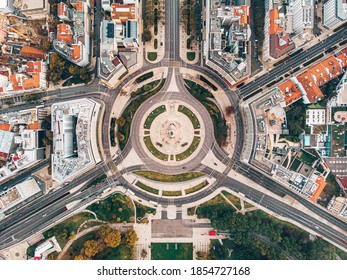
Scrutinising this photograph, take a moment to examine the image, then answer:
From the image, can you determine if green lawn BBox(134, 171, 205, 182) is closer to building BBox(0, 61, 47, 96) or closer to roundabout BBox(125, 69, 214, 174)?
roundabout BBox(125, 69, 214, 174)

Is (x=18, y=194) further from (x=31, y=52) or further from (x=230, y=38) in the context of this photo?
(x=230, y=38)

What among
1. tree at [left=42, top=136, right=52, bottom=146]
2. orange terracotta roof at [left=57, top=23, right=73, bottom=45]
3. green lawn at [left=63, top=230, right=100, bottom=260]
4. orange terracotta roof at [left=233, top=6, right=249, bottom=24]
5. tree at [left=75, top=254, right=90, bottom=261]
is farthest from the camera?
green lawn at [left=63, top=230, right=100, bottom=260]

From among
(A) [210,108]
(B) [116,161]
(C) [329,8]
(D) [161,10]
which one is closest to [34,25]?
(D) [161,10]

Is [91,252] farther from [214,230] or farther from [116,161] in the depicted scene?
[214,230]

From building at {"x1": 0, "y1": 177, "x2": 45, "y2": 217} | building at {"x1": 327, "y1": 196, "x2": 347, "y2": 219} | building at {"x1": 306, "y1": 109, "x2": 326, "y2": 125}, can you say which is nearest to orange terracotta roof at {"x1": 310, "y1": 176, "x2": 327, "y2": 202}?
building at {"x1": 327, "y1": 196, "x2": 347, "y2": 219}

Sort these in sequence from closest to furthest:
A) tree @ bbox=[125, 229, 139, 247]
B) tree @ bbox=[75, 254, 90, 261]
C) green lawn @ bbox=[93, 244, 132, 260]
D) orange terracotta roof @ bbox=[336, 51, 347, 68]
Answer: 1. tree @ bbox=[75, 254, 90, 261]
2. tree @ bbox=[125, 229, 139, 247]
3. orange terracotta roof @ bbox=[336, 51, 347, 68]
4. green lawn @ bbox=[93, 244, 132, 260]

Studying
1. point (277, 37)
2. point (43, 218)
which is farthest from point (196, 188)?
point (277, 37)

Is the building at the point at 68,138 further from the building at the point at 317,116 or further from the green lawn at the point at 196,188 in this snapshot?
the building at the point at 317,116
